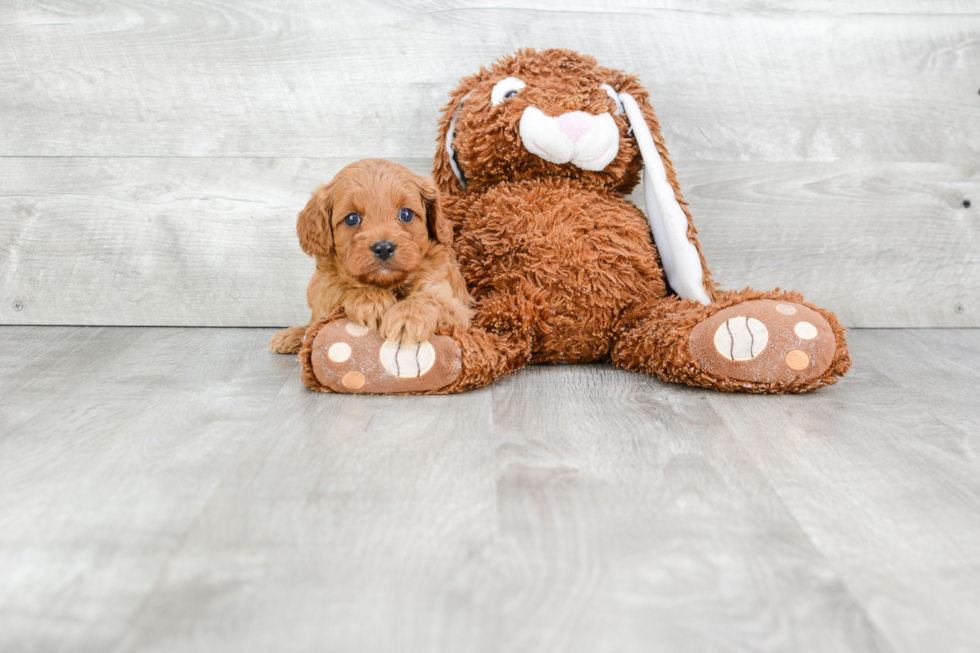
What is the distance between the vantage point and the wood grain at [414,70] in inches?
59.7

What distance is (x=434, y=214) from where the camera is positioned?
1176 mm

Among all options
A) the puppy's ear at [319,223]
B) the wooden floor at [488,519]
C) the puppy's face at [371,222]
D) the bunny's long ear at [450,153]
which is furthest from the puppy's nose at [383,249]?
the bunny's long ear at [450,153]

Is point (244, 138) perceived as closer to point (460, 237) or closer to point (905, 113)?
point (460, 237)

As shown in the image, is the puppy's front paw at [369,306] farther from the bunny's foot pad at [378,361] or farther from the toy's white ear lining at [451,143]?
the toy's white ear lining at [451,143]

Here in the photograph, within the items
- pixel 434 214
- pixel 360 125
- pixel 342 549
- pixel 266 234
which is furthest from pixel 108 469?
pixel 360 125

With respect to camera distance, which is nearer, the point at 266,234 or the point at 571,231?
the point at 571,231

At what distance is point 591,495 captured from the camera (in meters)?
0.77

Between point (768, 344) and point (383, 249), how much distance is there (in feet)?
1.85

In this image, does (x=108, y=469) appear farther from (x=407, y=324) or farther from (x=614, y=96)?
(x=614, y=96)

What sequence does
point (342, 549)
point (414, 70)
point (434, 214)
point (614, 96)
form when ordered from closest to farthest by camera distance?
point (342, 549) → point (434, 214) → point (614, 96) → point (414, 70)

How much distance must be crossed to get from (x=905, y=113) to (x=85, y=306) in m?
1.77

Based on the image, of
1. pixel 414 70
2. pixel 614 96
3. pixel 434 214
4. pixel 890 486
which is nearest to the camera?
pixel 890 486

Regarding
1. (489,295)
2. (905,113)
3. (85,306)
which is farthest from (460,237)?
(905,113)

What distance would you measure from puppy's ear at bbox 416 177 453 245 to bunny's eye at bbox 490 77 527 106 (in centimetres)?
21
